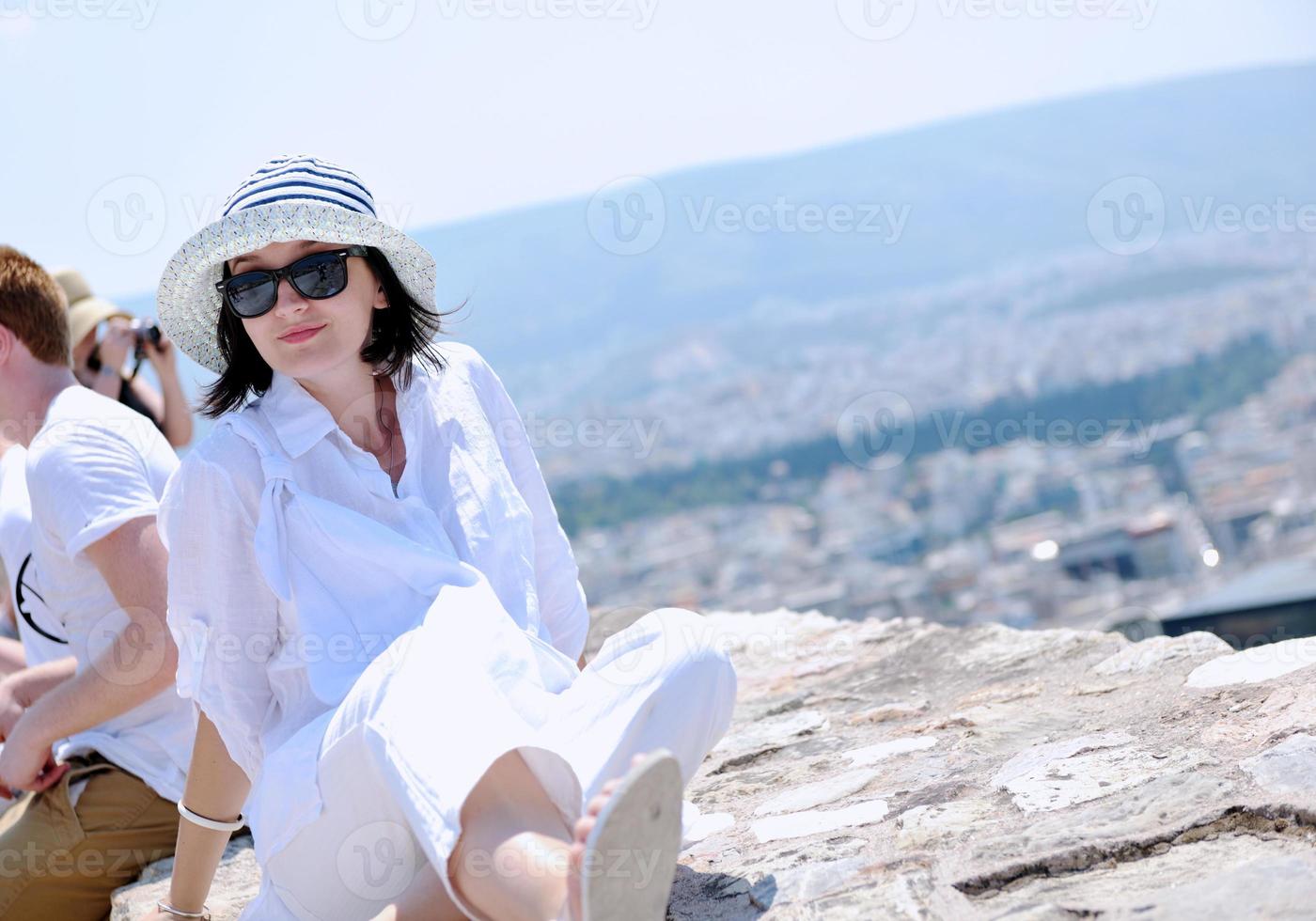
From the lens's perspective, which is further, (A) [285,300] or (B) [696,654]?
(A) [285,300]

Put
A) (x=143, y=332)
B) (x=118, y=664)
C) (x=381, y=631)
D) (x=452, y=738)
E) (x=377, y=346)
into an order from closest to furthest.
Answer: (x=452, y=738) < (x=381, y=631) < (x=377, y=346) < (x=118, y=664) < (x=143, y=332)

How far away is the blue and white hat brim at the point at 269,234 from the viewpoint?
6.58 ft

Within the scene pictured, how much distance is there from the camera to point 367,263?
2.20 meters

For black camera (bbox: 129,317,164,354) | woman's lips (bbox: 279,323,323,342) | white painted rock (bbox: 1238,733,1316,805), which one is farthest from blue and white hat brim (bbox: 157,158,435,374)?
black camera (bbox: 129,317,164,354)

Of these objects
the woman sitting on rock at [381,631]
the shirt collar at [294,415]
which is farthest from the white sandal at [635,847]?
the shirt collar at [294,415]

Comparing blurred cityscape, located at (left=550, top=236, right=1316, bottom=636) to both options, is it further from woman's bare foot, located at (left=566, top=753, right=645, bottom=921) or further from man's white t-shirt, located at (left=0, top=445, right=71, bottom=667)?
woman's bare foot, located at (left=566, top=753, right=645, bottom=921)

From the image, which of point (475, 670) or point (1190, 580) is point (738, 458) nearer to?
point (1190, 580)

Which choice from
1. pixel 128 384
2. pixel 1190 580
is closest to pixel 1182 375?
pixel 1190 580

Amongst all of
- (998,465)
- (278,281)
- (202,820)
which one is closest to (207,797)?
(202,820)

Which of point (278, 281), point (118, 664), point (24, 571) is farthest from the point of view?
point (24, 571)

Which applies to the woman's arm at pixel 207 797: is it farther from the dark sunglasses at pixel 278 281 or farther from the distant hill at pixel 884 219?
the distant hill at pixel 884 219

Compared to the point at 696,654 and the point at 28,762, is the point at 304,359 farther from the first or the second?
the point at 28,762

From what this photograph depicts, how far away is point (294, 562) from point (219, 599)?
0.12 meters

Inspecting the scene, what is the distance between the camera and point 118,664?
8.41 feet
